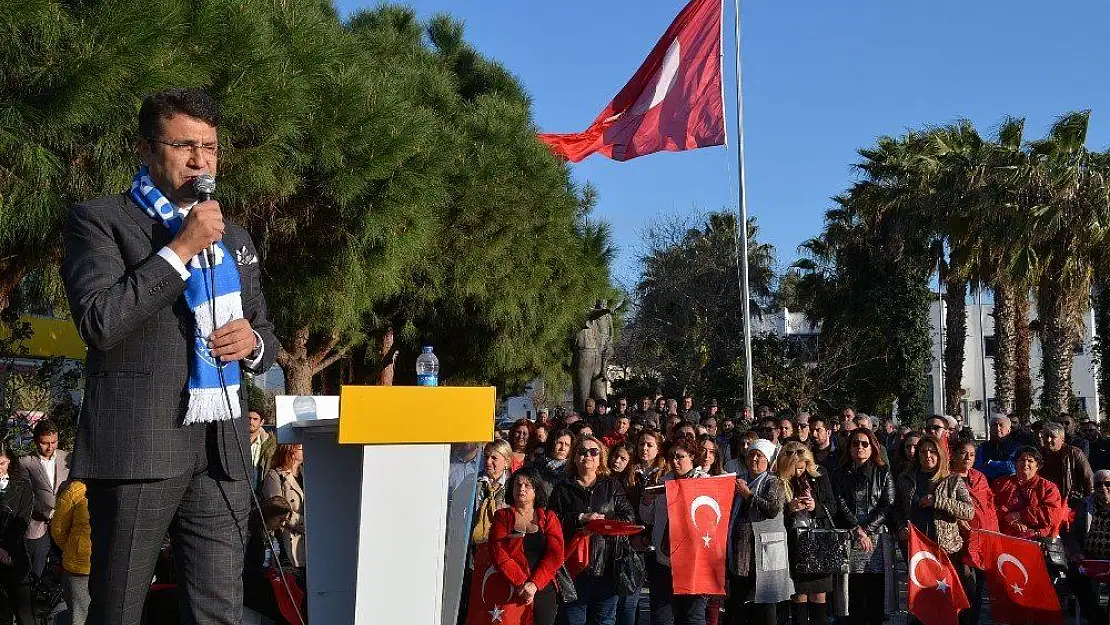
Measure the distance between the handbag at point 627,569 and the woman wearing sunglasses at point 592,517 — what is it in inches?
0.8

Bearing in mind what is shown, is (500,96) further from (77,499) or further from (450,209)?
(77,499)

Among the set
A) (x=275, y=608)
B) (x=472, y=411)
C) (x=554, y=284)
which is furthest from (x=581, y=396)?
(x=472, y=411)

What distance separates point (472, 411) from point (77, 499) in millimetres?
4891

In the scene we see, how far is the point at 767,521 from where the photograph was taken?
8.42m

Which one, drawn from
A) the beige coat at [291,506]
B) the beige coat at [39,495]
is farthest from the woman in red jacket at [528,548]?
the beige coat at [39,495]

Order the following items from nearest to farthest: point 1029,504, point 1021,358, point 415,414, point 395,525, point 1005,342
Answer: point 415,414
point 395,525
point 1029,504
point 1021,358
point 1005,342

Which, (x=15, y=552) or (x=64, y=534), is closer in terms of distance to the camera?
(x=64, y=534)

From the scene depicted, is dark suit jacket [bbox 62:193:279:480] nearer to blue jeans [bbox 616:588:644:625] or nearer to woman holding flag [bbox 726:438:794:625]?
blue jeans [bbox 616:588:644:625]

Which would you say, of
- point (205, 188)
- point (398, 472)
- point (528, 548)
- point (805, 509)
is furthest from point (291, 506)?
point (205, 188)

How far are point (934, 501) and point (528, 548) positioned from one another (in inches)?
124

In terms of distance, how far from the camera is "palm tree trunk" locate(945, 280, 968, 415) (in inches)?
1228

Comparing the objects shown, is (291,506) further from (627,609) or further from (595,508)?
(627,609)

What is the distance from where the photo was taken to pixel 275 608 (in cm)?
691

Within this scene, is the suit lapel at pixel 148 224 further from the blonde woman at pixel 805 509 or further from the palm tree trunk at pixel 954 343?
the palm tree trunk at pixel 954 343
